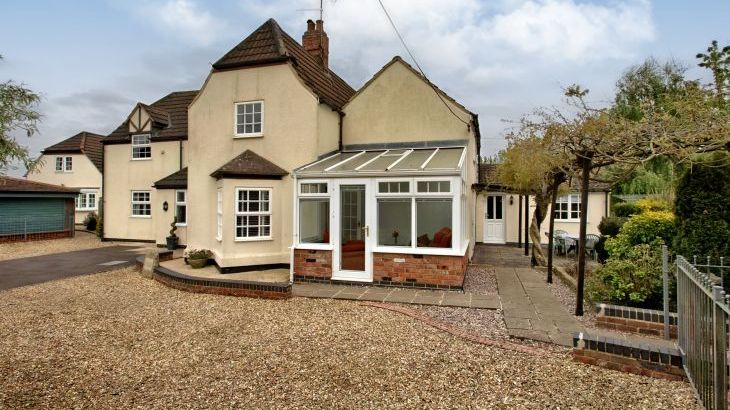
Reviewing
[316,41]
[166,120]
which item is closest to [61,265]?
[166,120]

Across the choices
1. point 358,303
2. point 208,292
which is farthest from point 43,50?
→ point 358,303

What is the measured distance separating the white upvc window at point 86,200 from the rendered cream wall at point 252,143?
2104cm

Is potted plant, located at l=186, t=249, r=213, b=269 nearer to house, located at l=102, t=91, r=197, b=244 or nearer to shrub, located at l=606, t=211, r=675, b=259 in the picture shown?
house, located at l=102, t=91, r=197, b=244

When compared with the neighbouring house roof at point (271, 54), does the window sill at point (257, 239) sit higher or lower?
lower

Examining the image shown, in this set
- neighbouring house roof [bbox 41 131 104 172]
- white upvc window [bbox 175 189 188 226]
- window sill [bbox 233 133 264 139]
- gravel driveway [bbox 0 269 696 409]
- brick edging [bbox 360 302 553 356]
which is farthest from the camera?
neighbouring house roof [bbox 41 131 104 172]

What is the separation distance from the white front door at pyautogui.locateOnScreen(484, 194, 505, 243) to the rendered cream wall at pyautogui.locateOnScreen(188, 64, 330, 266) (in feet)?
36.0

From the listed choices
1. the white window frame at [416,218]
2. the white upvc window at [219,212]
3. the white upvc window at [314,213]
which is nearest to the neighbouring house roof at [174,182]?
the white upvc window at [219,212]

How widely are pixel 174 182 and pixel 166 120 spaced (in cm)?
489

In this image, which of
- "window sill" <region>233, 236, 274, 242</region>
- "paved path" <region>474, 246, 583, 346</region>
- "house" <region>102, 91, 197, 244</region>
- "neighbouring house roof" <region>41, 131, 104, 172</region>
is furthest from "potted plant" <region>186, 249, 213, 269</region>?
"neighbouring house roof" <region>41, 131, 104, 172</region>

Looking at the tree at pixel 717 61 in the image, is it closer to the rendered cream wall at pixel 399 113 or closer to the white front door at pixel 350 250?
the rendered cream wall at pixel 399 113

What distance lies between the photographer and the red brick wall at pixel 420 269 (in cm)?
935

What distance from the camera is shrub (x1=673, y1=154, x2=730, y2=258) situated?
7.18m

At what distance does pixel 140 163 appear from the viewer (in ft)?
67.4

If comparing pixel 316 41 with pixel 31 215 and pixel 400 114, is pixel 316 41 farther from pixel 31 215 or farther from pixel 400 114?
pixel 31 215
